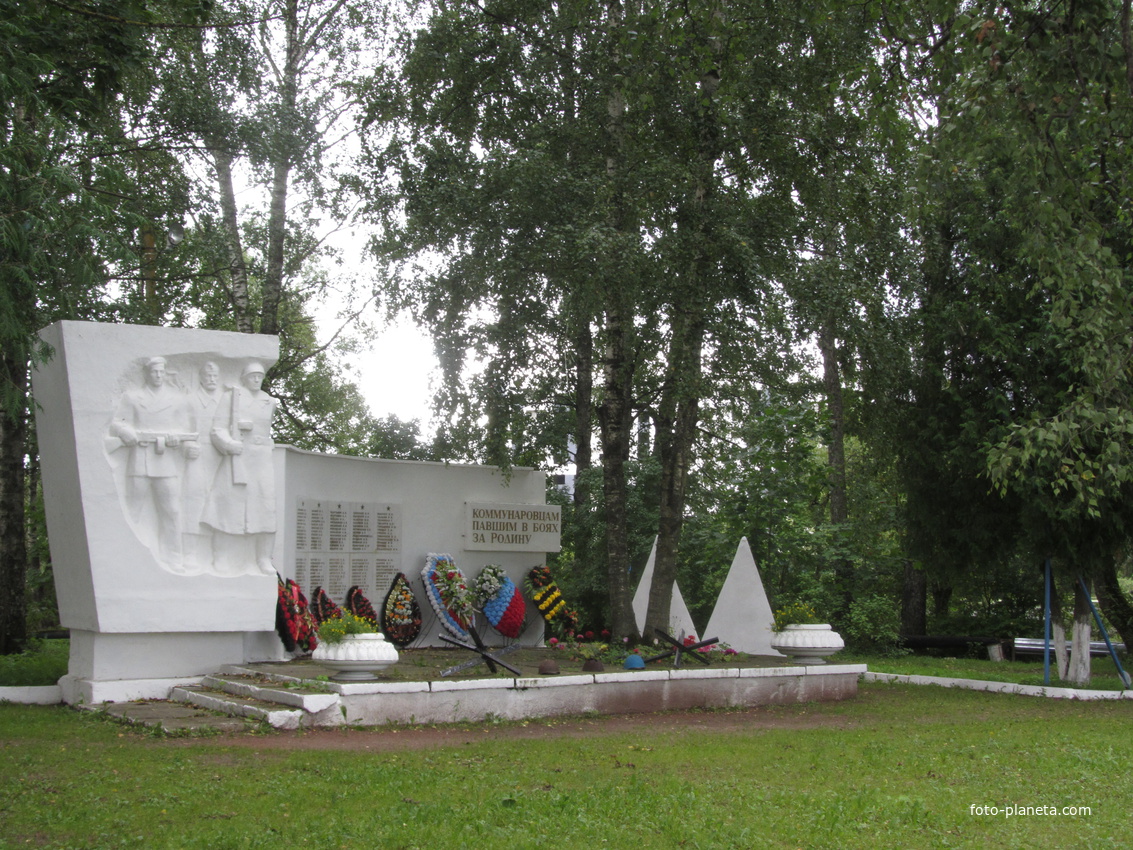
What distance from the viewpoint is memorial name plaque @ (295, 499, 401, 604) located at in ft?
37.9

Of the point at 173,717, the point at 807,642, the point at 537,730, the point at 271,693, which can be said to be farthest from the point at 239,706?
the point at 807,642

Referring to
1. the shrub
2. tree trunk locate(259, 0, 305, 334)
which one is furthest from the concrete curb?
the shrub

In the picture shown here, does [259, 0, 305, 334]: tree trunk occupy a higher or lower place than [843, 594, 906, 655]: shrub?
higher

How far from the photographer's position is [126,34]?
7.31 meters

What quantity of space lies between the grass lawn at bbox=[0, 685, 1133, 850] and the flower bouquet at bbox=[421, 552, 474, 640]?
136 inches

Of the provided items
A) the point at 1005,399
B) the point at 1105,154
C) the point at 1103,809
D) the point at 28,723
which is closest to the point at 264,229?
the point at 28,723

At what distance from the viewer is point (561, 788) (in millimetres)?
5734

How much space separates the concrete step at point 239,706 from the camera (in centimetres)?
750

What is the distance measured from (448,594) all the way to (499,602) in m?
0.81

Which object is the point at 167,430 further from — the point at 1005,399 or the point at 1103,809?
the point at 1005,399

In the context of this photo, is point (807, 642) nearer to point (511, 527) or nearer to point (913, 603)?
point (511, 527)

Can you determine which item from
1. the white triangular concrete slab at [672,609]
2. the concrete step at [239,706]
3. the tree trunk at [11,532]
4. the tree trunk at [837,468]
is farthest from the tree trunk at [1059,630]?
the tree trunk at [11,532]

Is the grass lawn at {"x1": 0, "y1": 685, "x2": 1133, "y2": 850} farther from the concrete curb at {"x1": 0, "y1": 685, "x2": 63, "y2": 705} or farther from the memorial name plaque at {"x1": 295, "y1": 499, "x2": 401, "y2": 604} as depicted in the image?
the memorial name plaque at {"x1": 295, "y1": 499, "x2": 401, "y2": 604}

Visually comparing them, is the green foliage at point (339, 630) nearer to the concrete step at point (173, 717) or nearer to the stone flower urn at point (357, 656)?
the stone flower urn at point (357, 656)
